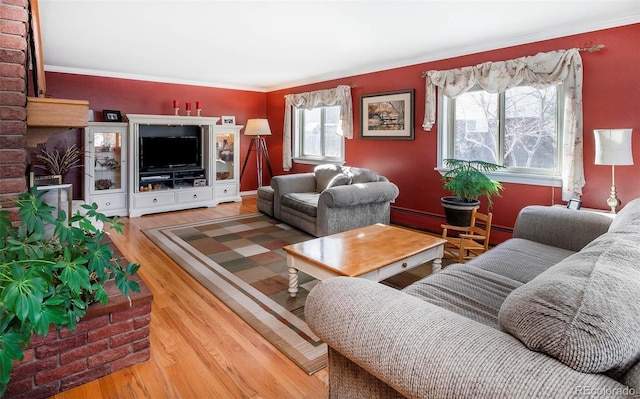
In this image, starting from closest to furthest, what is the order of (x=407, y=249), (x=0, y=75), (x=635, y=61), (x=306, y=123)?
(x=0, y=75) → (x=407, y=249) → (x=635, y=61) → (x=306, y=123)

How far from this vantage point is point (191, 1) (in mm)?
2951

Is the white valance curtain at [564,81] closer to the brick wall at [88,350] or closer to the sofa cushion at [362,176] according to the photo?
the sofa cushion at [362,176]

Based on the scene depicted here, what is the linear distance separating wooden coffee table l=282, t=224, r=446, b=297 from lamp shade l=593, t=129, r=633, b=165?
4.79 ft

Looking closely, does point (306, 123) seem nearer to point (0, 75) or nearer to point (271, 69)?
point (271, 69)

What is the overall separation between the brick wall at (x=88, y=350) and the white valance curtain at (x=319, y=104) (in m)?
4.32

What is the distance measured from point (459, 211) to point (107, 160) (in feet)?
16.5

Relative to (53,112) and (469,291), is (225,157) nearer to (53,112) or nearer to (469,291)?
(53,112)

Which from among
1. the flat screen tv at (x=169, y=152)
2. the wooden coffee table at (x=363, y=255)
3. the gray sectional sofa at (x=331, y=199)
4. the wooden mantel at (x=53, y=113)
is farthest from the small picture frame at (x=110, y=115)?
the wooden coffee table at (x=363, y=255)

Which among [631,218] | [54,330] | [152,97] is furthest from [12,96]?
[152,97]

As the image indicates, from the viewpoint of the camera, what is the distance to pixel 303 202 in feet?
15.6

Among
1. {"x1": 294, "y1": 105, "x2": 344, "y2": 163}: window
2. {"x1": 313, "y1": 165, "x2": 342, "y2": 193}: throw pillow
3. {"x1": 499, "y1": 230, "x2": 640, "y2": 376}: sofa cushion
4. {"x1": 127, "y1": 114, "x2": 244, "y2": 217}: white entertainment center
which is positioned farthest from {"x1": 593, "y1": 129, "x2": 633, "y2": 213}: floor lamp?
{"x1": 127, "y1": 114, "x2": 244, "y2": 217}: white entertainment center

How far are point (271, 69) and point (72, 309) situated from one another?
15.7 feet

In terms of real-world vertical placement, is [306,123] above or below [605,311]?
above

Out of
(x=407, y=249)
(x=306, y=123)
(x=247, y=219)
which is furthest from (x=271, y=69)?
(x=407, y=249)
